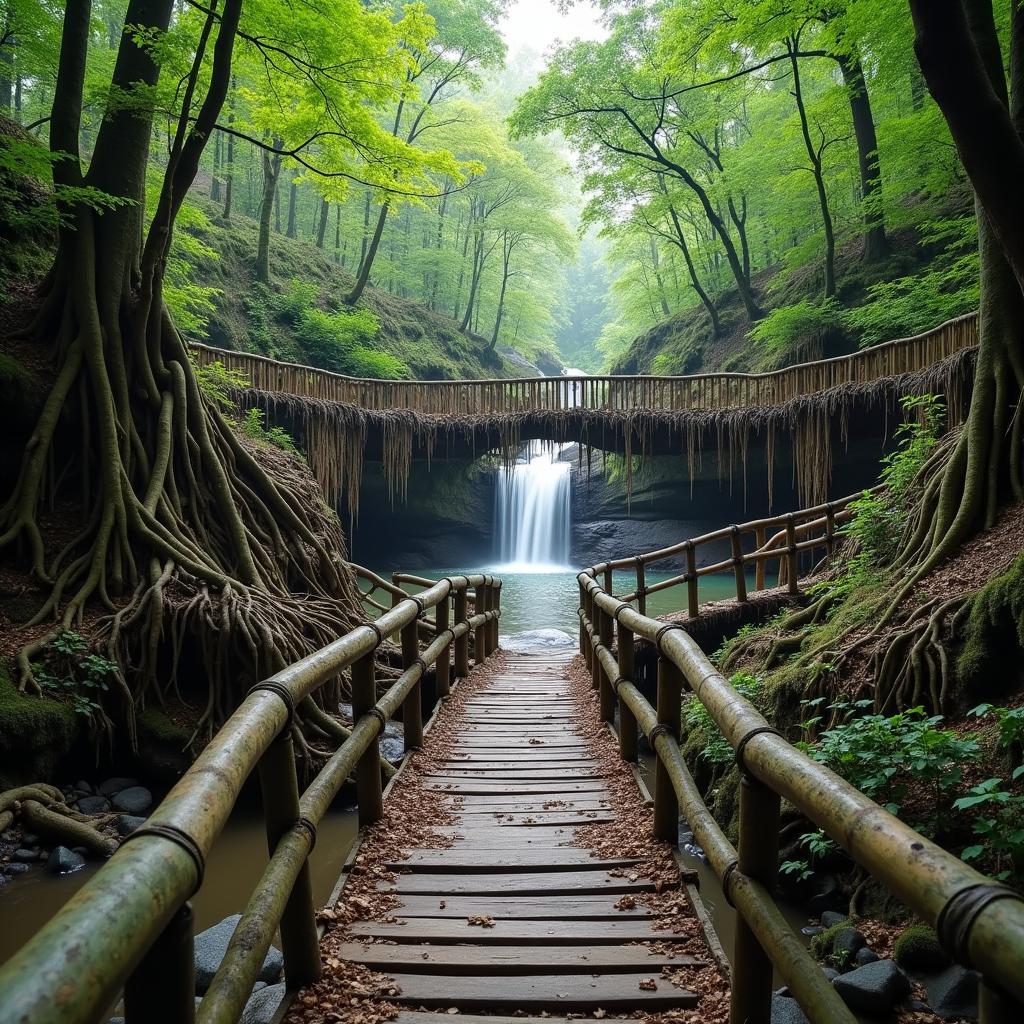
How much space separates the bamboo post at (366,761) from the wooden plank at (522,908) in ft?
2.01

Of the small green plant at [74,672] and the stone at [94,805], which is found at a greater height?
the small green plant at [74,672]

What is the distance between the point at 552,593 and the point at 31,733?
16.0 m

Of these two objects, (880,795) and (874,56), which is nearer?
(880,795)

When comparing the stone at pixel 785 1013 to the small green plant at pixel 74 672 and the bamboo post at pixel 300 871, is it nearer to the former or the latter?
the bamboo post at pixel 300 871

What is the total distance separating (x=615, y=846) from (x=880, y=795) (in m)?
1.62

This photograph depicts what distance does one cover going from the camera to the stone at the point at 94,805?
5.37 meters

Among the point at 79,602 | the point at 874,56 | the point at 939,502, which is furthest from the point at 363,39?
the point at 874,56

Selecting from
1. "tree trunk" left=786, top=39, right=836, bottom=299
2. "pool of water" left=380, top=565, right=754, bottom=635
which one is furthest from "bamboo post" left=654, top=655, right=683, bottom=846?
"tree trunk" left=786, top=39, right=836, bottom=299

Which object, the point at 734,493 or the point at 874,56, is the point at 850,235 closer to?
the point at 874,56

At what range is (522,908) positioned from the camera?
275 centimetres

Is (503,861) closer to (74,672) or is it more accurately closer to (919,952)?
(919,952)

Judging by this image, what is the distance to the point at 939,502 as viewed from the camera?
20.1 feet

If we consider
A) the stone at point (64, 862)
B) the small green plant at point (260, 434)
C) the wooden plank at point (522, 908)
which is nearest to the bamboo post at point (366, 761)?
the wooden plank at point (522, 908)

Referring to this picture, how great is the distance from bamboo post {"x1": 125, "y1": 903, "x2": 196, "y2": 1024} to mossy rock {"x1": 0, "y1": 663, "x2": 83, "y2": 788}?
478 centimetres
